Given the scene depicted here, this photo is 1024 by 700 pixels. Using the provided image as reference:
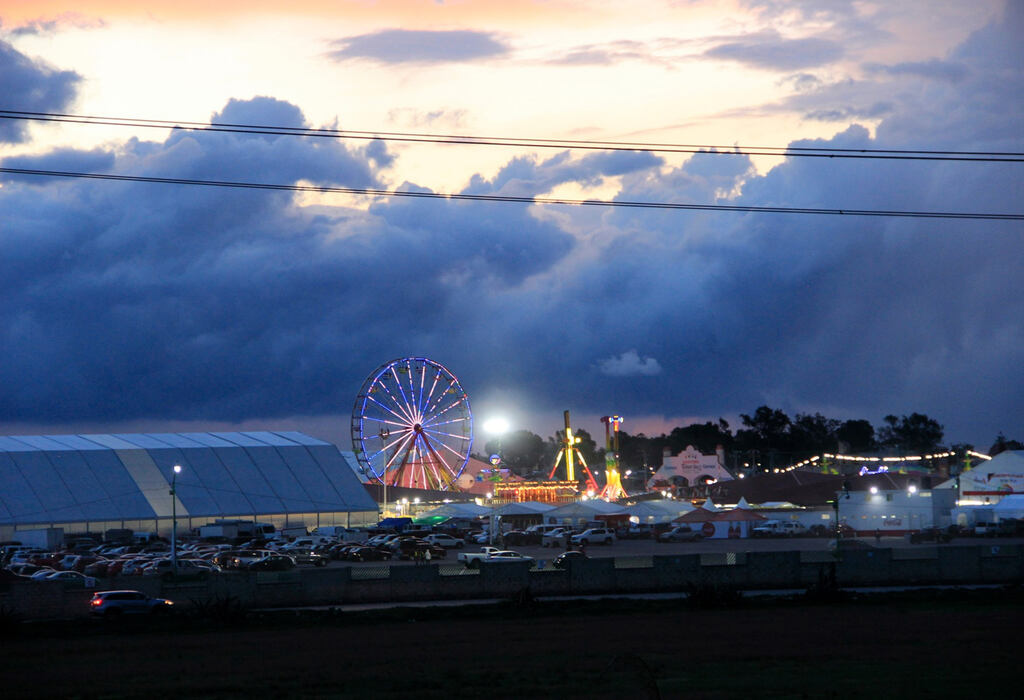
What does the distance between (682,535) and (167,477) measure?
117ft

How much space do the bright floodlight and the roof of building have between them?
2495 cm

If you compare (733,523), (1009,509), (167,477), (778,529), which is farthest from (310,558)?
(1009,509)

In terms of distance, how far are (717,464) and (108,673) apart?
101 metres

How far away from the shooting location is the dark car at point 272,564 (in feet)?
168

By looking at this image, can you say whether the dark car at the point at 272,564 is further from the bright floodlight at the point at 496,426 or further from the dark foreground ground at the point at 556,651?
the bright floodlight at the point at 496,426

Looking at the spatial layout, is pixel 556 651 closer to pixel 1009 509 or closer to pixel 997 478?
pixel 1009 509

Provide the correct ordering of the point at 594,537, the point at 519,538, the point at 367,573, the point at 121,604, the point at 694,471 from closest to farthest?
the point at 121,604 < the point at 367,573 < the point at 594,537 < the point at 519,538 < the point at 694,471

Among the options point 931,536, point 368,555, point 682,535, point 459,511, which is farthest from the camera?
point 459,511

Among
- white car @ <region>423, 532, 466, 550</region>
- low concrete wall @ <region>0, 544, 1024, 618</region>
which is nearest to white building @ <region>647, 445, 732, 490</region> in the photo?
white car @ <region>423, 532, 466, 550</region>

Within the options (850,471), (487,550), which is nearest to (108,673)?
(487,550)

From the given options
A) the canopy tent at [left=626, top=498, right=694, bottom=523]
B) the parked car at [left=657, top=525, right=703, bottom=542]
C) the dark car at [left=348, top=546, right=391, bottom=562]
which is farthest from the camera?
the canopy tent at [left=626, top=498, right=694, bottom=523]

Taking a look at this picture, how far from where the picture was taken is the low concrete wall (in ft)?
120

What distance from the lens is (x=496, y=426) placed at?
112m

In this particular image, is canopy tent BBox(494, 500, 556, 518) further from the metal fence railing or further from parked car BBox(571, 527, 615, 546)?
the metal fence railing
